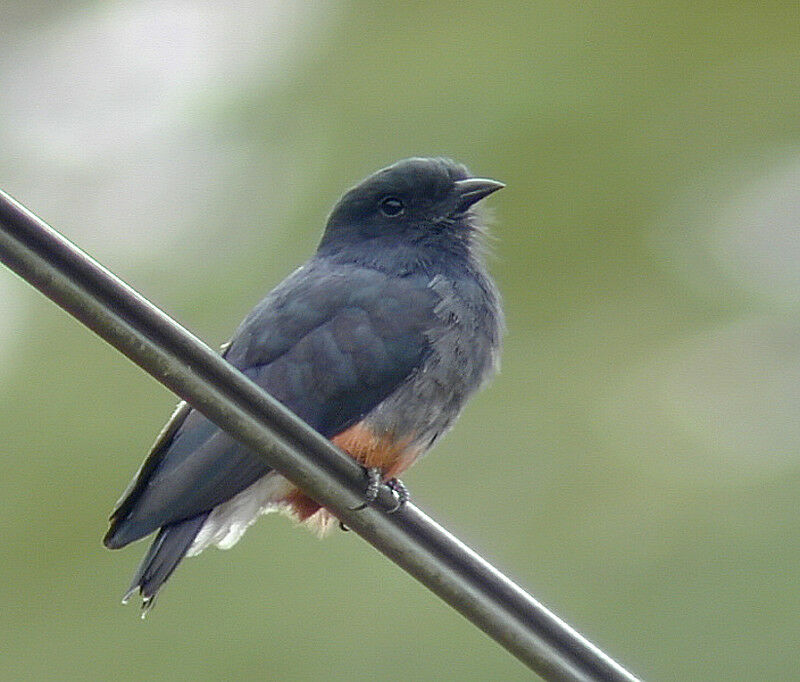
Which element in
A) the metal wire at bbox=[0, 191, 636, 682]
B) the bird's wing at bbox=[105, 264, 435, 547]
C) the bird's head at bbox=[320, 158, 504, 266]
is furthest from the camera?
the bird's head at bbox=[320, 158, 504, 266]

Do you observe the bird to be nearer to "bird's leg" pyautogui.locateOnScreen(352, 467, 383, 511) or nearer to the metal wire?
"bird's leg" pyautogui.locateOnScreen(352, 467, 383, 511)

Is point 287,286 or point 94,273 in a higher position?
point 287,286

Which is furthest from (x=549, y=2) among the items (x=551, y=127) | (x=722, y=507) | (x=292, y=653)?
(x=292, y=653)

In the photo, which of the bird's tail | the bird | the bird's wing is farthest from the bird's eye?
the bird's tail

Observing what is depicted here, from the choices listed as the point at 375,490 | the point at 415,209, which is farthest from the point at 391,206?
the point at 375,490

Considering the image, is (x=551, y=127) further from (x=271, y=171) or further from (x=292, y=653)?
(x=292, y=653)

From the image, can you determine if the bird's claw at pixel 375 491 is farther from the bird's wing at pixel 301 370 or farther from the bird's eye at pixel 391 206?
the bird's eye at pixel 391 206

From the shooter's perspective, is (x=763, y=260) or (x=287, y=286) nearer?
(x=287, y=286)
